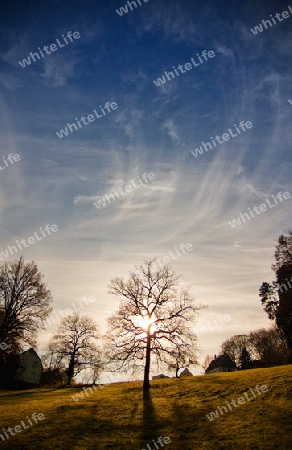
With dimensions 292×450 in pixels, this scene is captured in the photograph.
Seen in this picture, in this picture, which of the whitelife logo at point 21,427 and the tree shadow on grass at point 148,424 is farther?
the whitelife logo at point 21,427

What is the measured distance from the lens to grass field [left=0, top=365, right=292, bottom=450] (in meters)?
13.0

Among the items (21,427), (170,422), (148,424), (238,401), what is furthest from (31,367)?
(238,401)

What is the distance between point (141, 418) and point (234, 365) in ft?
280

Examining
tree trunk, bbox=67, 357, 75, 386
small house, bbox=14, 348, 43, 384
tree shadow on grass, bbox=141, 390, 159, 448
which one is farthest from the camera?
small house, bbox=14, 348, 43, 384

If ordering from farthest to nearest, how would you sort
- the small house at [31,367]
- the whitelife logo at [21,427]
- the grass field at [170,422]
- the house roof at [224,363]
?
the house roof at [224,363], the small house at [31,367], the whitelife logo at [21,427], the grass field at [170,422]

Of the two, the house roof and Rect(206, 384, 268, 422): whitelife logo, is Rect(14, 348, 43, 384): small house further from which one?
Rect(206, 384, 268, 422): whitelife logo

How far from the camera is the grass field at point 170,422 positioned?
13.0 metres

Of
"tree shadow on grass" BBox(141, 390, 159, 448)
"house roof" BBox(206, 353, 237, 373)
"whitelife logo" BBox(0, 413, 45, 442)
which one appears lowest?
"house roof" BBox(206, 353, 237, 373)

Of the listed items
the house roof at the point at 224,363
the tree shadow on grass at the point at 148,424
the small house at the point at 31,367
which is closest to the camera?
the tree shadow on grass at the point at 148,424

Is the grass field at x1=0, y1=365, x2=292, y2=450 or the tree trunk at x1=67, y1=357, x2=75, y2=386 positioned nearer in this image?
the grass field at x1=0, y1=365, x2=292, y2=450

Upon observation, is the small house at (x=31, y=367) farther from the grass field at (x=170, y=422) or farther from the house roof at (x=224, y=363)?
the house roof at (x=224, y=363)

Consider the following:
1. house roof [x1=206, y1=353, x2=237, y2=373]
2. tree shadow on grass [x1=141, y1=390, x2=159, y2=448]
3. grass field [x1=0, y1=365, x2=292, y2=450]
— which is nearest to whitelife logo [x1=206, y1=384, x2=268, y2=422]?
grass field [x1=0, y1=365, x2=292, y2=450]

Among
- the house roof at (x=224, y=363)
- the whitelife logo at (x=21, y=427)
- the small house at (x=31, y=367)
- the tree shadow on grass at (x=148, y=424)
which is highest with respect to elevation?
the whitelife logo at (x=21, y=427)

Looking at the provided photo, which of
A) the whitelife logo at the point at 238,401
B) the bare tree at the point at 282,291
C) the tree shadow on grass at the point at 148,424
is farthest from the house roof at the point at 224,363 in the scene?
the tree shadow on grass at the point at 148,424
